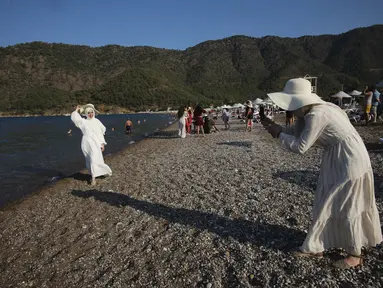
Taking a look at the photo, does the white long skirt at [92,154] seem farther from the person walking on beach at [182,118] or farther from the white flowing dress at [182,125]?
the white flowing dress at [182,125]

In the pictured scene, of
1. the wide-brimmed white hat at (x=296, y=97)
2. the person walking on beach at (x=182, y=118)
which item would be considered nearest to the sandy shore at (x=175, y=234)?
the wide-brimmed white hat at (x=296, y=97)

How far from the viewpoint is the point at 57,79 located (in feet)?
489

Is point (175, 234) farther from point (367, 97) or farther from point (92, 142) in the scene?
point (367, 97)

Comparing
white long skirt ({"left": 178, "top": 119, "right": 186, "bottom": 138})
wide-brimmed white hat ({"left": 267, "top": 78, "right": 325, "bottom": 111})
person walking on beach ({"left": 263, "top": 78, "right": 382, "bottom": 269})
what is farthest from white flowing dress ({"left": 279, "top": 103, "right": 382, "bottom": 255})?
white long skirt ({"left": 178, "top": 119, "right": 186, "bottom": 138})

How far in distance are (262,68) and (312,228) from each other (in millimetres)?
188488

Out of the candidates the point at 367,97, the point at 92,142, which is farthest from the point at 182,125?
the point at 92,142

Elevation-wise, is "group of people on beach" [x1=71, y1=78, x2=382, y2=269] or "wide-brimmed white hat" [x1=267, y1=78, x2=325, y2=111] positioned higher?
"wide-brimmed white hat" [x1=267, y1=78, x2=325, y2=111]

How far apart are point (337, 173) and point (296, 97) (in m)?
0.97

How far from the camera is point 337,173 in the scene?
3193 mm

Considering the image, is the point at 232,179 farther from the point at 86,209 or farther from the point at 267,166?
the point at 86,209

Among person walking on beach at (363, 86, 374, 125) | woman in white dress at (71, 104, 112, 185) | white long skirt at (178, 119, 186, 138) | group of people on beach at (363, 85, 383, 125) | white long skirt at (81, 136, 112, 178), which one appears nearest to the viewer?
woman in white dress at (71, 104, 112, 185)

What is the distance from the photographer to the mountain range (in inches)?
5404

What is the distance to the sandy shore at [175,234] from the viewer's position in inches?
138

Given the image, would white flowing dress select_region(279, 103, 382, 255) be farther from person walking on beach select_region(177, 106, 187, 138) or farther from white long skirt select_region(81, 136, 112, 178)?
person walking on beach select_region(177, 106, 187, 138)
